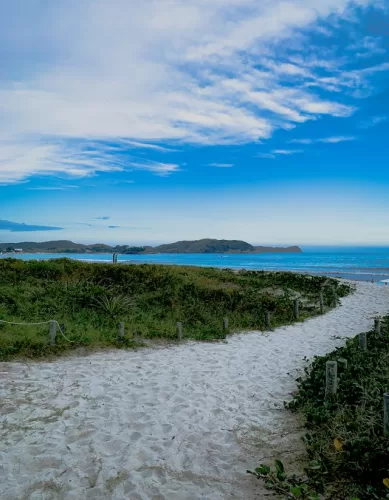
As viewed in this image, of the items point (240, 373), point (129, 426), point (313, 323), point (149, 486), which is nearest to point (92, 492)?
point (149, 486)

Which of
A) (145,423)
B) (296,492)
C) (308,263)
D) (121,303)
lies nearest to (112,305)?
(121,303)

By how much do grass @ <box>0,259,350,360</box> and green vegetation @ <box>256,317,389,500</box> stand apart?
6065 millimetres

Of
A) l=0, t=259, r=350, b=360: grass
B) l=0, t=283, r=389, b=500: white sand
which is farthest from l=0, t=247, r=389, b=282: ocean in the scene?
l=0, t=283, r=389, b=500: white sand

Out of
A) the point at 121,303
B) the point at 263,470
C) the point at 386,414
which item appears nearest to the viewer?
the point at 263,470

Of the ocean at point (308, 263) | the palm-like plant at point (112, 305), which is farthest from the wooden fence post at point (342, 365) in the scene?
the ocean at point (308, 263)

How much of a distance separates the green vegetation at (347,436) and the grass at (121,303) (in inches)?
239

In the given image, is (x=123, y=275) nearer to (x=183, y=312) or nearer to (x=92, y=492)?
(x=183, y=312)

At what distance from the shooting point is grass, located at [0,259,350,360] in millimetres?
12047

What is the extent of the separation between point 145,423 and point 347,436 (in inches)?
126

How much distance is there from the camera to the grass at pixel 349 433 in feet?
15.0

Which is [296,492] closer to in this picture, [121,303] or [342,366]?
[342,366]

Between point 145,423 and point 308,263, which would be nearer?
point 145,423

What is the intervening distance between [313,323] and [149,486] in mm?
12824

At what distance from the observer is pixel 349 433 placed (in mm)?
5266
